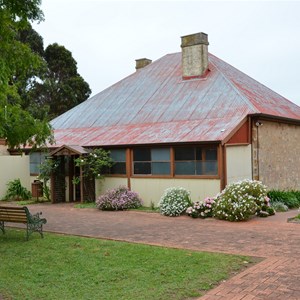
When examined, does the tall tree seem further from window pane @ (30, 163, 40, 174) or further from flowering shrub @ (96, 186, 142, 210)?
flowering shrub @ (96, 186, 142, 210)

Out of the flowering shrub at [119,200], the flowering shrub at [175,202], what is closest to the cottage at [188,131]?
the flowering shrub at [119,200]

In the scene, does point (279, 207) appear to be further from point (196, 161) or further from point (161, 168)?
point (161, 168)

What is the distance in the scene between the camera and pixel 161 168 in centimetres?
1667

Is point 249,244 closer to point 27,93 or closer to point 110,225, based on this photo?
point 110,225

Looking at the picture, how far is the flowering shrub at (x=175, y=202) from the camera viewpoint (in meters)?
14.4

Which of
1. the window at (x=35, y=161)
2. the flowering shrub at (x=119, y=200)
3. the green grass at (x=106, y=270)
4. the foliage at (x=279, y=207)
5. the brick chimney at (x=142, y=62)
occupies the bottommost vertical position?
the green grass at (x=106, y=270)

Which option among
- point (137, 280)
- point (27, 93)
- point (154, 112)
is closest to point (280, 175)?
point (154, 112)

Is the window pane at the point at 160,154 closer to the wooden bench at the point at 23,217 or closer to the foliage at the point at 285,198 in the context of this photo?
the foliage at the point at 285,198

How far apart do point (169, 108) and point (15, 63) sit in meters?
11.1

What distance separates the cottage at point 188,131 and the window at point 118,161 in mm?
42

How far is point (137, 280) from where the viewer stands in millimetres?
6504

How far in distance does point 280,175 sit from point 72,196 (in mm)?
9452

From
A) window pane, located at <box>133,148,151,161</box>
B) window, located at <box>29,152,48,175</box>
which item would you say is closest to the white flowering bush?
window pane, located at <box>133,148,151,161</box>

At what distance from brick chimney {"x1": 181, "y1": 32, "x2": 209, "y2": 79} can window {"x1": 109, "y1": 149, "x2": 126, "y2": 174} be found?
5.90 meters
